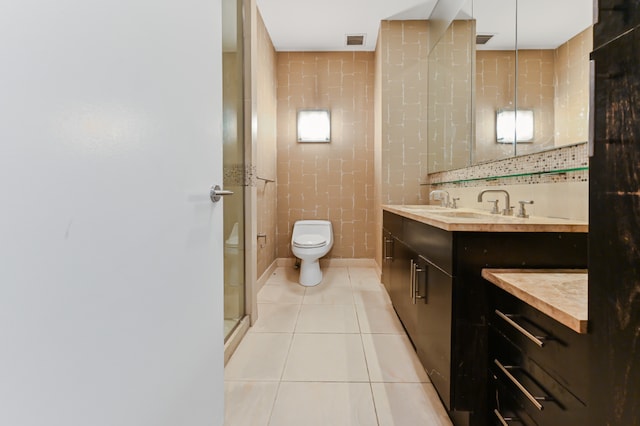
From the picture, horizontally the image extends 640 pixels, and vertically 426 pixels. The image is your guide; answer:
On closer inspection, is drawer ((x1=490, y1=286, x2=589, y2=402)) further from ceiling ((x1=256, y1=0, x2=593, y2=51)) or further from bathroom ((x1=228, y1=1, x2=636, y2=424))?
ceiling ((x1=256, y1=0, x2=593, y2=51))

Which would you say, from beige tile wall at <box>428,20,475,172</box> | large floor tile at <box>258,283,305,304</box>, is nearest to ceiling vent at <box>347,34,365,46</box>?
beige tile wall at <box>428,20,475,172</box>

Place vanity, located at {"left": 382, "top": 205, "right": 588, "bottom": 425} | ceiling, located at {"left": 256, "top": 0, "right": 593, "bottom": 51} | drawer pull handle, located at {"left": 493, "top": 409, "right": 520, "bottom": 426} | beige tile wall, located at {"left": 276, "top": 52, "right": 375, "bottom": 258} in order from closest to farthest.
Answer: drawer pull handle, located at {"left": 493, "top": 409, "right": 520, "bottom": 426}, vanity, located at {"left": 382, "top": 205, "right": 588, "bottom": 425}, ceiling, located at {"left": 256, "top": 0, "right": 593, "bottom": 51}, beige tile wall, located at {"left": 276, "top": 52, "right": 375, "bottom": 258}

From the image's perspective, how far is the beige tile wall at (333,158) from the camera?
12.1 ft

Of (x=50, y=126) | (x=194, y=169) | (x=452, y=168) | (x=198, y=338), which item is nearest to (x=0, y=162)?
(x=50, y=126)

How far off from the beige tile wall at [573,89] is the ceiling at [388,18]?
0.06m

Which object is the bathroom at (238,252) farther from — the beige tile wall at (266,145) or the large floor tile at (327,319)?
the beige tile wall at (266,145)

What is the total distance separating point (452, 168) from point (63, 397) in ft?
8.81

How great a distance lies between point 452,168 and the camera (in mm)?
2582

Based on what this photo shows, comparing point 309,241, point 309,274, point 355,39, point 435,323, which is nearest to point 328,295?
point 309,274

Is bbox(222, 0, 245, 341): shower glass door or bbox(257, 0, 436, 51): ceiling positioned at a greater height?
bbox(257, 0, 436, 51): ceiling

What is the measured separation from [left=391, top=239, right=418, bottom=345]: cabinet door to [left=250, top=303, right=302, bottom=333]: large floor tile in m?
0.76

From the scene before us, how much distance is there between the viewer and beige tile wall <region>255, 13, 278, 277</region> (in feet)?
9.64

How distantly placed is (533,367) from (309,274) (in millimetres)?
2412

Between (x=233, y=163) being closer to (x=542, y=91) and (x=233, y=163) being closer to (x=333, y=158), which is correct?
(x=542, y=91)
